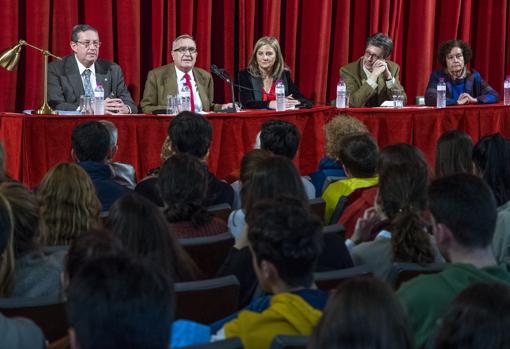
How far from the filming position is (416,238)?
2.88m

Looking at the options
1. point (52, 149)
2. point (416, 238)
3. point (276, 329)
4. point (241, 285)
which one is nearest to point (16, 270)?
point (241, 285)

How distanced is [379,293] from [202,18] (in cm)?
663

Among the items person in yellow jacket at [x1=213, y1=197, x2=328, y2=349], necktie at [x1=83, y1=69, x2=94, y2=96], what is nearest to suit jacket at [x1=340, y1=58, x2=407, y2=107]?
necktie at [x1=83, y1=69, x2=94, y2=96]

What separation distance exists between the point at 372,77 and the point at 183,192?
395 centimetres

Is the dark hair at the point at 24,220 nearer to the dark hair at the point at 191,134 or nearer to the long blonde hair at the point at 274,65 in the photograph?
the dark hair at the point at 191,134

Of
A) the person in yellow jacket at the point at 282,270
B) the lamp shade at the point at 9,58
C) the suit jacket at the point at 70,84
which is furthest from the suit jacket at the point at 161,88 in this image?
the person in yellow jacket at the point at 282,270

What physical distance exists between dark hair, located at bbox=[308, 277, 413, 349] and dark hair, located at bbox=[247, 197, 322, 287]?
71cm

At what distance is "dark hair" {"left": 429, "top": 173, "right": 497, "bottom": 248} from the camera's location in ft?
8.02

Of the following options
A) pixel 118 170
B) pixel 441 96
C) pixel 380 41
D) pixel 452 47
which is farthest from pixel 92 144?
→ pixel 452 47

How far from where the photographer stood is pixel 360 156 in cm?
420

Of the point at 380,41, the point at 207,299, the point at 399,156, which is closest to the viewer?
the point at 207,299

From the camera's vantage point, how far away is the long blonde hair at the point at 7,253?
2.28 meters

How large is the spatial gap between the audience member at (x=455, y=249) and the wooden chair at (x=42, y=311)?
0.82 meters

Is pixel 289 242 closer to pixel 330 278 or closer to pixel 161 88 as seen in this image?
pixel 330 278
